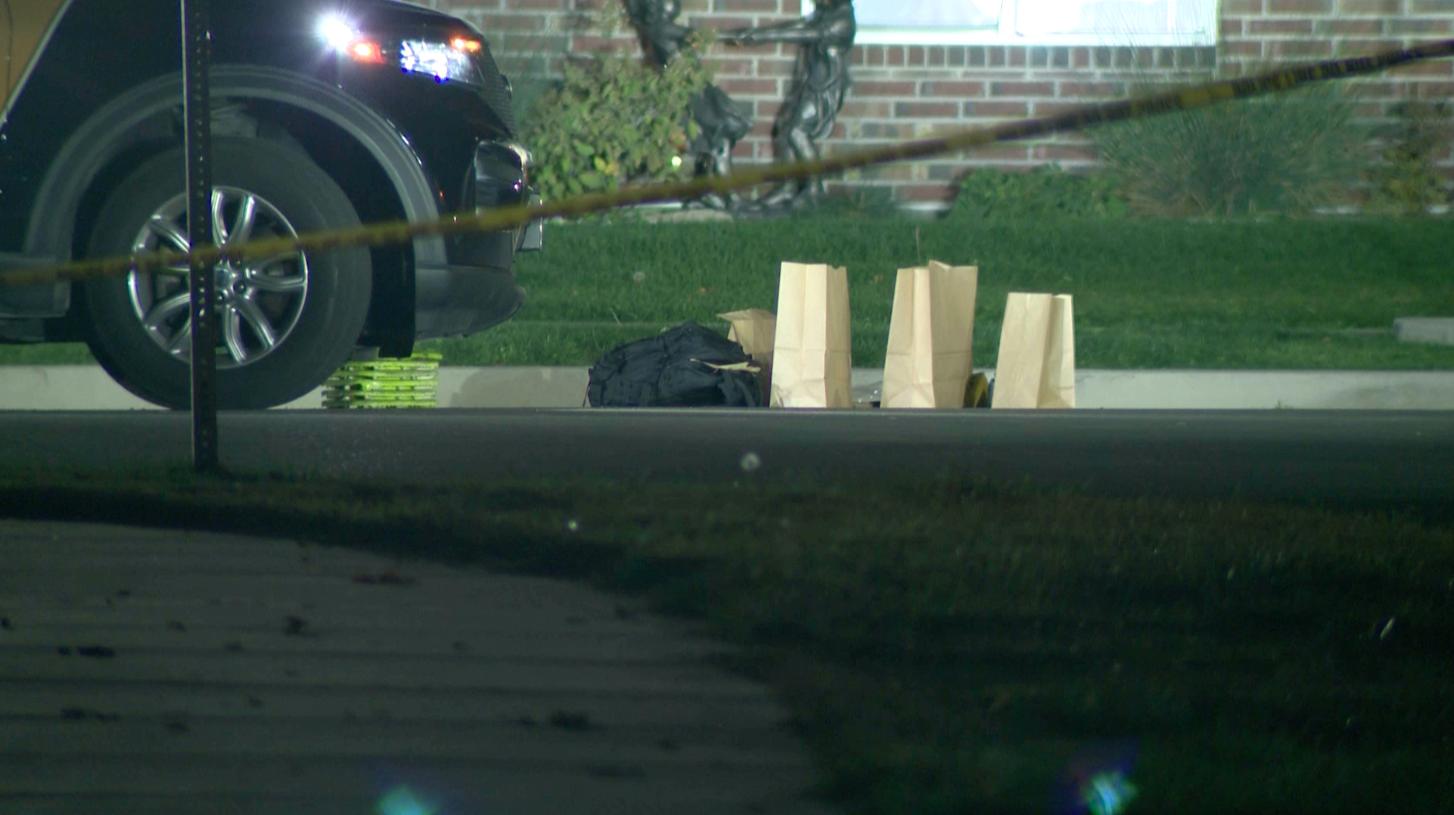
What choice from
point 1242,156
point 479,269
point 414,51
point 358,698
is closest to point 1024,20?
point 1242,156

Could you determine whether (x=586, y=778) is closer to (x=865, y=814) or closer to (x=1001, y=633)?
(x=865, y=814)

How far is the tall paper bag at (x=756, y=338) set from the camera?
9430 millimetres

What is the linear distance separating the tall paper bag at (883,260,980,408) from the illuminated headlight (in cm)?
205

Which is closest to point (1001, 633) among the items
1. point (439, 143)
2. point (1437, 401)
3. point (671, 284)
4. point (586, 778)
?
point (586, 778)

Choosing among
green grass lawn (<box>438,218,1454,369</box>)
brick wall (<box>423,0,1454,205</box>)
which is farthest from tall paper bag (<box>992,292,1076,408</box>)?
brick wall (<box>423,0,1454,205</box>)

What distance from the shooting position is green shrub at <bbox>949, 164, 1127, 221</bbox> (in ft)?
48.5

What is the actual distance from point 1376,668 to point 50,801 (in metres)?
2.19

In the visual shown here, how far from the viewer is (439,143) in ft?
24.9

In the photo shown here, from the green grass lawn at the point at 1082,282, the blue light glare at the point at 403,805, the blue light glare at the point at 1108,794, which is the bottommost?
the blue light glare at the point at 403,805

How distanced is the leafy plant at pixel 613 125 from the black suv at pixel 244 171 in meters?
7.08

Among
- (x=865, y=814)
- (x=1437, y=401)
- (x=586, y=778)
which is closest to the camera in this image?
(x=865, y=814)

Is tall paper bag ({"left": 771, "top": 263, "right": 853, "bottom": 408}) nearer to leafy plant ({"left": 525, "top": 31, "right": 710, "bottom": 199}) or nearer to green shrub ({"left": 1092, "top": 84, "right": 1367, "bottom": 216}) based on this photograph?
leafy plant ({"left": 525, "top": 31, "right": 710, "bottom": 199})

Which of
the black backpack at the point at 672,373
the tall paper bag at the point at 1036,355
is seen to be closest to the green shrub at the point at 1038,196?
the tall paper bag at the point at 1036,355

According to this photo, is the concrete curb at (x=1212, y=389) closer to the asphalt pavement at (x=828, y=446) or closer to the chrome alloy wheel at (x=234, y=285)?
the asphalt pavement at (x=828, y=446)
